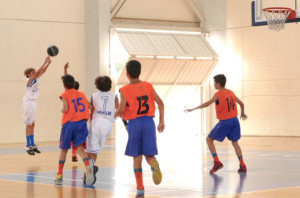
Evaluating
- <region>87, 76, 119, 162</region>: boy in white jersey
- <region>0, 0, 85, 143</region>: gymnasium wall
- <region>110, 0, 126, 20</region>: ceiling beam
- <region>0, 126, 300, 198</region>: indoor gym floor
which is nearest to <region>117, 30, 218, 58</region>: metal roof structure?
<region>110, 0, 126, 20</region>: ceiling beam

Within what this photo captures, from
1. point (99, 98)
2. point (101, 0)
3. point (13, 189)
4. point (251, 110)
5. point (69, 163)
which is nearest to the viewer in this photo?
point (13, 189)

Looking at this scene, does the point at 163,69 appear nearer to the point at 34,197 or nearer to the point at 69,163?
the point at 69,163

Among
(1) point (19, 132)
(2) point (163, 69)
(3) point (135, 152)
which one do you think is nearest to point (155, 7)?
(2) point (163, 69)

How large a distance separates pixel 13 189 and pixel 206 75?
65.3 feet

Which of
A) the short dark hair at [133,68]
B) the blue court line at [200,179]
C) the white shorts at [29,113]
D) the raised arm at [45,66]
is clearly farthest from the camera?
the white shorts at [29,113]

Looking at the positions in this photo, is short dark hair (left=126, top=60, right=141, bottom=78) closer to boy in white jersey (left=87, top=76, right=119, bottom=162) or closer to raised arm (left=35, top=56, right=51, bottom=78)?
A: boy in white jersey (left=87, top=76, right=119, bottom=162)

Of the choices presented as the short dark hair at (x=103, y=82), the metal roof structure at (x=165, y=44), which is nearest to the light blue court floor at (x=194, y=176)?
the short dark hair at (x=103, y=82)

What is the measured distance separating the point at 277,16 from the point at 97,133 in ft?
30.2

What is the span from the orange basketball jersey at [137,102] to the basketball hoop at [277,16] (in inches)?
400

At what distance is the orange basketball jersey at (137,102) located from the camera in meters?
8.84

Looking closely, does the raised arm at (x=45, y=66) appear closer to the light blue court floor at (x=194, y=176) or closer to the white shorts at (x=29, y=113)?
the white shorts at (x=29, y=113)

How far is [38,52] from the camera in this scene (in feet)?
80.2

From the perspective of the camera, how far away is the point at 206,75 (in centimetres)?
2928

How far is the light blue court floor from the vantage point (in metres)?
9.98
